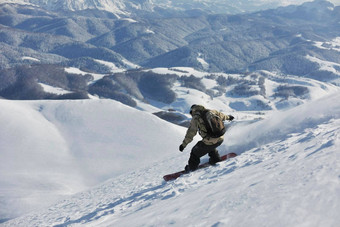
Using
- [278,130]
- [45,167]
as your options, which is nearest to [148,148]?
[45,167]

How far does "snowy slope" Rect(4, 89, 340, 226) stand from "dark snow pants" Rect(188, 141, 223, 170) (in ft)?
1.83

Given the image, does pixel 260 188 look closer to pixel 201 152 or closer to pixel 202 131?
pixel 202 131

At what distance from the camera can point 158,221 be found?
7562 mm

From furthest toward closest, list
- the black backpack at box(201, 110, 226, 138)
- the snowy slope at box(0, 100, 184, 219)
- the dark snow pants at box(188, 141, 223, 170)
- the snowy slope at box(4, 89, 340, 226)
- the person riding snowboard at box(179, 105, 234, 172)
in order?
the snowy slope at box(0, 100, 184, 219), the dark snow pants at box(188, 141, 223, 170), the person riding snowboard at box(179, 105, 234, 172), the black backpack at box(201, 110, 226, 138), the snowy slope at box(4, 89, 340, 226)

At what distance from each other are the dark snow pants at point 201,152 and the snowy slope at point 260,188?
21.9 inches

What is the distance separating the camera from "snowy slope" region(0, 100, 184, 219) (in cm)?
3569

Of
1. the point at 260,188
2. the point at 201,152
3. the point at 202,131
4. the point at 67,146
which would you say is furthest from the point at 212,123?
the point at 67,146

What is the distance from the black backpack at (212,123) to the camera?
1125cm

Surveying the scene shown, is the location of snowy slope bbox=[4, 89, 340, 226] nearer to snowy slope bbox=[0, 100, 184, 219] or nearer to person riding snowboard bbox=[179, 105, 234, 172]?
person riding snowboard bbox=[179, 105, 234, 172]

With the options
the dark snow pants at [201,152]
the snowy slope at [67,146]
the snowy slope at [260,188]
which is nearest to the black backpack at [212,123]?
the dark snow pants at [201,152]

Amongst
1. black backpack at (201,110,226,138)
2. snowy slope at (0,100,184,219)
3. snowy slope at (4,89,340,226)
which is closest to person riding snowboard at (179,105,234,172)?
black backpack at (201,110,226,138)

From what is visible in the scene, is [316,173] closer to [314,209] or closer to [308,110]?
[314,209]

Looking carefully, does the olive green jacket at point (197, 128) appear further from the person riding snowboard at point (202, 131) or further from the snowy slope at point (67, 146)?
the snowy slope at point (67, 146)

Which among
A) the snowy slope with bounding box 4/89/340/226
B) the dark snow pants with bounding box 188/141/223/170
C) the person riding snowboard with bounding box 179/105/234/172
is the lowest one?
the snowy slope with bounding box 4/89/340/226
